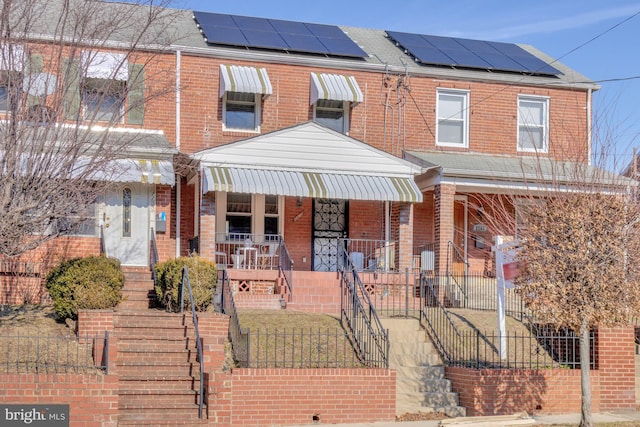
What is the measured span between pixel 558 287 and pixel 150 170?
9.21 metres

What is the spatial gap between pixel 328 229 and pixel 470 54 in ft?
20.8

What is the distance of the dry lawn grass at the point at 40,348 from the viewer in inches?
482

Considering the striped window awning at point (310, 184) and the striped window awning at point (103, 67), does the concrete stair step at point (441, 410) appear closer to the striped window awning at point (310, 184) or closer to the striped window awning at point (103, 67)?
the striped window awning at point (310, 184)

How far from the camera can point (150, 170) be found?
17.8 m

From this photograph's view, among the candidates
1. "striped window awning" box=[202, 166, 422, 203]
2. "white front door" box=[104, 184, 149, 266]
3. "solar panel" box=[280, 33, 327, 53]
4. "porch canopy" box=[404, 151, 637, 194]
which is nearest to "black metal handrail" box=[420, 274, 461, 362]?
"striped window awning" box=[202, 166, 422, 203]

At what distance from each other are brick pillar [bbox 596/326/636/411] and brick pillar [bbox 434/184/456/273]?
5.55 m

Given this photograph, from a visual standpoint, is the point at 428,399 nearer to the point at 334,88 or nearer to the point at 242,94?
the point at 334,88

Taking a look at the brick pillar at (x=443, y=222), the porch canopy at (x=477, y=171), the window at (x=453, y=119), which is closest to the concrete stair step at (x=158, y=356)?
the brick pillar at (x=443, y=222)

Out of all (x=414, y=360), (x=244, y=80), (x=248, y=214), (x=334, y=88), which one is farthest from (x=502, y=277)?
(x=244, y=80)

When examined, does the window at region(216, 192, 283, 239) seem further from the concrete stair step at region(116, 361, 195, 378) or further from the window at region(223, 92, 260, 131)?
the concrete stair step at region(116, 361, 195, 378)

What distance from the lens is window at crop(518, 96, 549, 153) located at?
2253cm

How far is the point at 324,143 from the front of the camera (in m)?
19.3

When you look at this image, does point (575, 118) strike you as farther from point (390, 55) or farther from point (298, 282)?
point (298, 282)

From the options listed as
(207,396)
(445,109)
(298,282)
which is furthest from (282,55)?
(207,396)
